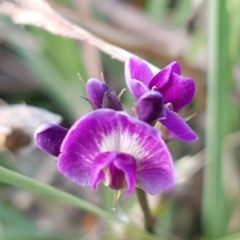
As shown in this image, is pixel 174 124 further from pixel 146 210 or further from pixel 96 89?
pixel 146 210

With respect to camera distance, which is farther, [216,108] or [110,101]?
[216,108]

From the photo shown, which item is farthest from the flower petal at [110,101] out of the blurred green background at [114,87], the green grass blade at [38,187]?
the blurred green background at [114,87]

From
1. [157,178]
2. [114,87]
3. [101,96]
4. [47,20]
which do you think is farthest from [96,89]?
[114,87]

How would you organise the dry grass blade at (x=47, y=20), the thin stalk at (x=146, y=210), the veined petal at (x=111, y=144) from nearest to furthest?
the veined petal at (x=111, y=144)
the thin stalk at (x=146, y=210)
the dry grass blade at (x=47, y=20)

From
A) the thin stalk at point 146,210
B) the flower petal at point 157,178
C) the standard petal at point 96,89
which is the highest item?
the standard petal at point 96,89

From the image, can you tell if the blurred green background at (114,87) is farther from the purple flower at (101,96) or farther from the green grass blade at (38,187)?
the purple flower at (101,96)

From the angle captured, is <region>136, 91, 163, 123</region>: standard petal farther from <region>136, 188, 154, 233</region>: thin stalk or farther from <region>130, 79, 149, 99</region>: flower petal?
<region>136, 188, 154, 233</region>: thin stalk

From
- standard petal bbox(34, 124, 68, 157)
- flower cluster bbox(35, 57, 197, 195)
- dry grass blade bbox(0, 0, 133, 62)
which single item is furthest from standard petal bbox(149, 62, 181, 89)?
dry grass blade bbox(0, 0, 133, 62)
